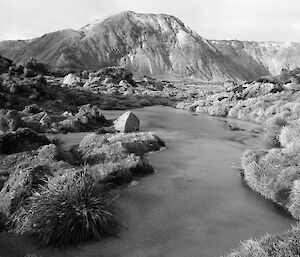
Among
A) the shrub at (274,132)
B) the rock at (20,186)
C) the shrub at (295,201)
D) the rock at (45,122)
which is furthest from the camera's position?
the rock at (45,122)

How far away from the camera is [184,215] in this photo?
14.2 m

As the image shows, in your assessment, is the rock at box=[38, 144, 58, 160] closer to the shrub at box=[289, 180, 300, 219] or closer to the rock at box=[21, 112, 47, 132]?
the shrub at box=[289, 180, 300, 219]

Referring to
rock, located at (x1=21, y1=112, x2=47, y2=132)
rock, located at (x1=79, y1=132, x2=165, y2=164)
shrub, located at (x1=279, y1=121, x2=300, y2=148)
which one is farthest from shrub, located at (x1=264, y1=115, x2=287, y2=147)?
rock, located at (x1=21, y1=112, x2=47, y2=132)

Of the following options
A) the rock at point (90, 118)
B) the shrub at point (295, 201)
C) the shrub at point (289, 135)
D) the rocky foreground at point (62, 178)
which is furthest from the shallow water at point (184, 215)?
the rock at point (90, 118)

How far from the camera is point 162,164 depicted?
2167cm

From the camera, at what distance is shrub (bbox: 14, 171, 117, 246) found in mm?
11445

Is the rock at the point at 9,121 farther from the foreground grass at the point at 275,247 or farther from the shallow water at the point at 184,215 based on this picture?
the foreground grass at the point at 275,247

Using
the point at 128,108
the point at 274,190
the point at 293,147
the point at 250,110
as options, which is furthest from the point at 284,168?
the point at 128,108

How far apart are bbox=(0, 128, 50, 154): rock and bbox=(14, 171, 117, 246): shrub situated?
866 centimetres

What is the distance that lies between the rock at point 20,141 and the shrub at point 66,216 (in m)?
8.66

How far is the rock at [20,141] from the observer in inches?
808

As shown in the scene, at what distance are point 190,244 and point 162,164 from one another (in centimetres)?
988

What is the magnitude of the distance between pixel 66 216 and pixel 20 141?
11.0 m

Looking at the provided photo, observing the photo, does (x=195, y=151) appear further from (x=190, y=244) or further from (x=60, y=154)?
(x=190, y=244)
